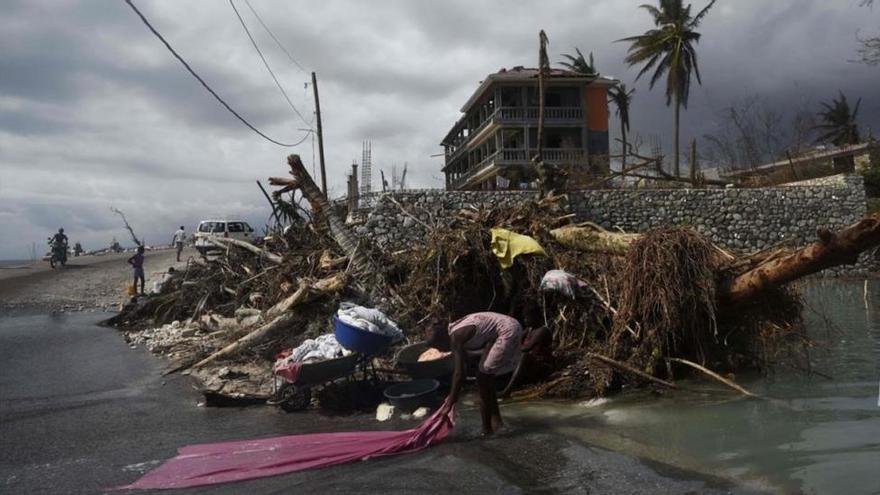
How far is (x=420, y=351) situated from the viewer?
9.44 metres

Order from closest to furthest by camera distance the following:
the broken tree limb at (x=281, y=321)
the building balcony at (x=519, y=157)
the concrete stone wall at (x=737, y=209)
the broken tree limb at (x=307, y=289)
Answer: the broken tree limb at (x=281, y=321), the broken tree limb at (x=307, y=289), the concrete stone wall at (x=737, y=209), the building balcony at (x=519, y=157)

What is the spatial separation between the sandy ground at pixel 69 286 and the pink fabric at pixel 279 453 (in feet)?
57.0

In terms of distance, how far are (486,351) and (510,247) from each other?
12.0ft

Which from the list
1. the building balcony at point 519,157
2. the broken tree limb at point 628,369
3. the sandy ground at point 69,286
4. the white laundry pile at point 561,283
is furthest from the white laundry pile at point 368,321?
the building balcony at point 519,157

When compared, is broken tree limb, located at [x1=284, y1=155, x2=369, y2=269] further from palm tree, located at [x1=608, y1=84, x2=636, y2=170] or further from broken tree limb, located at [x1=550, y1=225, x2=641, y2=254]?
palm tree, located at [x1=608, y1=84, x2=636, y2=170]

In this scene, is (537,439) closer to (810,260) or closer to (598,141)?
(810,260)

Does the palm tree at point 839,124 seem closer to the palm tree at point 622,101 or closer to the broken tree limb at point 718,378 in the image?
the palm tree at point 622,101

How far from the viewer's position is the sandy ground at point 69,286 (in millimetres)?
22453

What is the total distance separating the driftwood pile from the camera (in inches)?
353

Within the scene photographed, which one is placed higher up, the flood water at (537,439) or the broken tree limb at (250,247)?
the broken tree limb at (250,247)

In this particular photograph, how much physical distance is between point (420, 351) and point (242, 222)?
27335 millimetres

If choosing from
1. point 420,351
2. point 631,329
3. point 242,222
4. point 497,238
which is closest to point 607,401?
point 631,329

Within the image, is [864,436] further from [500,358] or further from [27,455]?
[27,455]

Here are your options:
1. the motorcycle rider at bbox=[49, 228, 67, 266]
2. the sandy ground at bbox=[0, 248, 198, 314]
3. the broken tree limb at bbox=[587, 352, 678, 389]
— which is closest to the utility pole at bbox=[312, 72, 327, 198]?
the sandy ground at bbox=[0, 248, 198, 314]
